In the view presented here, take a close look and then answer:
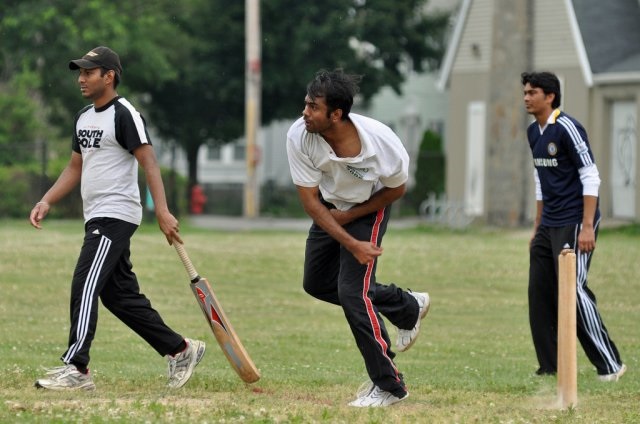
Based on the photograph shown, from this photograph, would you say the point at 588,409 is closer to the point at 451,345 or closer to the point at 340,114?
the point at 340,114

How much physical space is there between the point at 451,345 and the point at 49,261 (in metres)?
8.25

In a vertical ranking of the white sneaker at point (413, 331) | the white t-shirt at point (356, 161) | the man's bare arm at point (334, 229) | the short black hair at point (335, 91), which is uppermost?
the short black hair at point (335, 91)

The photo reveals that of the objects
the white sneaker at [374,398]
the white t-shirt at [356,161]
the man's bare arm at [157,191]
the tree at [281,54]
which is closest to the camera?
the white t-shirt at [356,161]

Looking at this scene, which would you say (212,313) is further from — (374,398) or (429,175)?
(429,175)

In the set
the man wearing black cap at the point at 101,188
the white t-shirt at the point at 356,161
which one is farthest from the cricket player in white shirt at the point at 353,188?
the man wearing black cap at the point at 101,188

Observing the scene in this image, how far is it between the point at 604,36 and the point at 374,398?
23.2 meters

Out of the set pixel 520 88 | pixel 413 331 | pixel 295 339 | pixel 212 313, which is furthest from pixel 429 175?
pixel 212 313

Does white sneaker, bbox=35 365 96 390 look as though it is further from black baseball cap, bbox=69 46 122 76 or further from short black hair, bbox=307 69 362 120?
short black hair, bbox=307 69 362 120

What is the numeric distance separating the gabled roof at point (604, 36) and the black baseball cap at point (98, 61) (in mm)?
21536

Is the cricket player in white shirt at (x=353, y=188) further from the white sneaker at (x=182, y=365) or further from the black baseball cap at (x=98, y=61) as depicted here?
the black baseball cap at (x=98, y=61)

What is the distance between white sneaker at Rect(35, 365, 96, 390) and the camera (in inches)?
319

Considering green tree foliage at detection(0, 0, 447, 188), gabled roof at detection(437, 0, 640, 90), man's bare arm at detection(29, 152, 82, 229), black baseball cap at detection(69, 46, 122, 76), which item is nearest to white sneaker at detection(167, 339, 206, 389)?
man's bare arm at detection(29, 152, 82, 229)

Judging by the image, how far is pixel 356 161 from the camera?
25.0 ft

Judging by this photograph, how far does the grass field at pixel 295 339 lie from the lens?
7543mm
